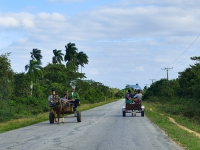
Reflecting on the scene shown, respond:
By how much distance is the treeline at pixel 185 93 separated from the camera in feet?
144

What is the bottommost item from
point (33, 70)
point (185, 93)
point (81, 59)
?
point (185, 93)

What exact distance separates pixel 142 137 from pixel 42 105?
37.5m

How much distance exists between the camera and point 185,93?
63500 millimetres

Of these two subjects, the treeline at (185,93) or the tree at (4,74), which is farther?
the treeline at (185,93)

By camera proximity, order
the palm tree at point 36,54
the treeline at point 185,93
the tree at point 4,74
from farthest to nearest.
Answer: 1. the palm tree at point 36,54
2. the treeline at point 185,93
3. the tree at point 4,74

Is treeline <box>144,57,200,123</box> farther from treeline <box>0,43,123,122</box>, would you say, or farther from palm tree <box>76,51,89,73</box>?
palm tree <box>76,51,89,73</box>

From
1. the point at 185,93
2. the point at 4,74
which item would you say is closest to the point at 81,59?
the point at 185,93

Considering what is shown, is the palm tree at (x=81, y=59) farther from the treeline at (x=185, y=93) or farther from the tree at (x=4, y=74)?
the tree at (x=4, y=74)

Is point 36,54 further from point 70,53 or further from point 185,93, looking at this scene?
point 185,93

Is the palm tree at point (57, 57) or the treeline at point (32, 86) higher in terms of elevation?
the palm tree at point (57, 57)

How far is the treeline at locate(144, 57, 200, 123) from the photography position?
144 ft

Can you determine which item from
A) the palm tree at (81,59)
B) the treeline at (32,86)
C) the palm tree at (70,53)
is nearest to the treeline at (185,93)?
the treeline at (32,86)

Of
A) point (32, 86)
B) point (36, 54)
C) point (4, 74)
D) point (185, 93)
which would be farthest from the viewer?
point (36, 54)

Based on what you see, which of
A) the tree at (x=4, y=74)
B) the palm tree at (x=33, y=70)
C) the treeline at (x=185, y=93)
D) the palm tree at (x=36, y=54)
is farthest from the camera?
the palm tree at (x=36, y=54)
